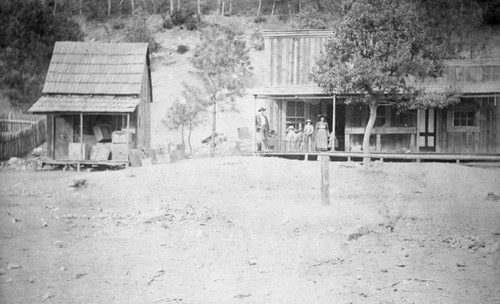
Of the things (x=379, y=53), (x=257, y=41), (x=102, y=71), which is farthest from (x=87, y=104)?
(x=379, y=53)

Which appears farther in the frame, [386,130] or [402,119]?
[402,119]

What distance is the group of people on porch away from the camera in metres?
15.5

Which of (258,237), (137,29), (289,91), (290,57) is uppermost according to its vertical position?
(290,57)

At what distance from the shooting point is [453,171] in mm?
10414

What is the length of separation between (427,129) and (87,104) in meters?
8.63

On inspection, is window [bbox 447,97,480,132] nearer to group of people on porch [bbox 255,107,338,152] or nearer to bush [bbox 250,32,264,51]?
group of people on porch [bbox 255,107,338,152]

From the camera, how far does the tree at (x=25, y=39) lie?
734 centimetres

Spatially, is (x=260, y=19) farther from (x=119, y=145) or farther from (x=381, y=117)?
(x=381, y=117)

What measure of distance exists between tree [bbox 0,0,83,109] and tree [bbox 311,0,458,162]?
542 cm

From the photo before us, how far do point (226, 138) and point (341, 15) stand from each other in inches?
412


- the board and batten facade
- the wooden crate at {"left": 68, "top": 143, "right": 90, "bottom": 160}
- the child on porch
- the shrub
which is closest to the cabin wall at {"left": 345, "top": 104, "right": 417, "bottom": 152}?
the board and batten facade

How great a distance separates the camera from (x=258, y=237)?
7.89 meters

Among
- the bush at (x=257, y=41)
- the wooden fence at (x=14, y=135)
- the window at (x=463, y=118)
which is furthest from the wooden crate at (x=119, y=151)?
the window at (x=463, y=118)

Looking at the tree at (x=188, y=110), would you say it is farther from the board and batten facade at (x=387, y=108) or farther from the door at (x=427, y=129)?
the door at (x=427, y=129)
